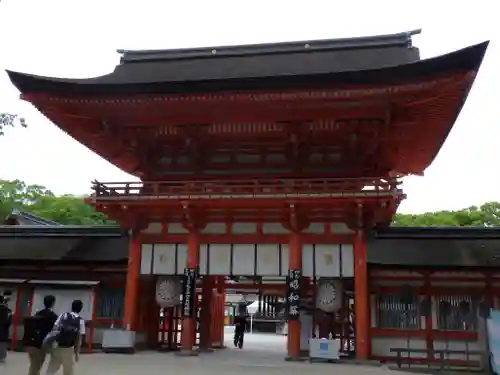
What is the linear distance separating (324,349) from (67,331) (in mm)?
8088

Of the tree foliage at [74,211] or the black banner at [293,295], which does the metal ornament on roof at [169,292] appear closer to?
the black banner at [293,295]

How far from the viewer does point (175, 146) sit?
55.3ft

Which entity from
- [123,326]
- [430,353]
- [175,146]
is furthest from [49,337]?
[430,353]

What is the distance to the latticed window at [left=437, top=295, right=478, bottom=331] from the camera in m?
15.0

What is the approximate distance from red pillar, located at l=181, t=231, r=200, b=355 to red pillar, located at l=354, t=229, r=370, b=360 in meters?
4.73

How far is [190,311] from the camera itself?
15281 millimetres

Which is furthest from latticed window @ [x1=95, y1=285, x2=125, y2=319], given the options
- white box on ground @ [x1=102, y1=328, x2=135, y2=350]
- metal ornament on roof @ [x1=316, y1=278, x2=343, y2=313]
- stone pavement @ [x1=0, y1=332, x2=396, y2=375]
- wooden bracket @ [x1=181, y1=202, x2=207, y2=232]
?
metal ornament on roof @ [x1=316, y1=278, x2=343, y2=313]

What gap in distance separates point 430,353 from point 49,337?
1043cm

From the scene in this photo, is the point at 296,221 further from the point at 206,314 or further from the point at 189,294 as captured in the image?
the point at 206,314

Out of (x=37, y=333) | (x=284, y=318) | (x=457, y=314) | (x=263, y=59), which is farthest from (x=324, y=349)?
(x=263, y=59)

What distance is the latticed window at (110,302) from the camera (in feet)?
54.6

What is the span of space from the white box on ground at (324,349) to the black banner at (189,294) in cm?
364

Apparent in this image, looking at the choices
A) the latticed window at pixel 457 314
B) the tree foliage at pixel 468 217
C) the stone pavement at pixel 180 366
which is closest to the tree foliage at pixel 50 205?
the tree foliage at pixel 468 217

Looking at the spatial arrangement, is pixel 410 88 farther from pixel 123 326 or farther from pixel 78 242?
pixel 78 242
